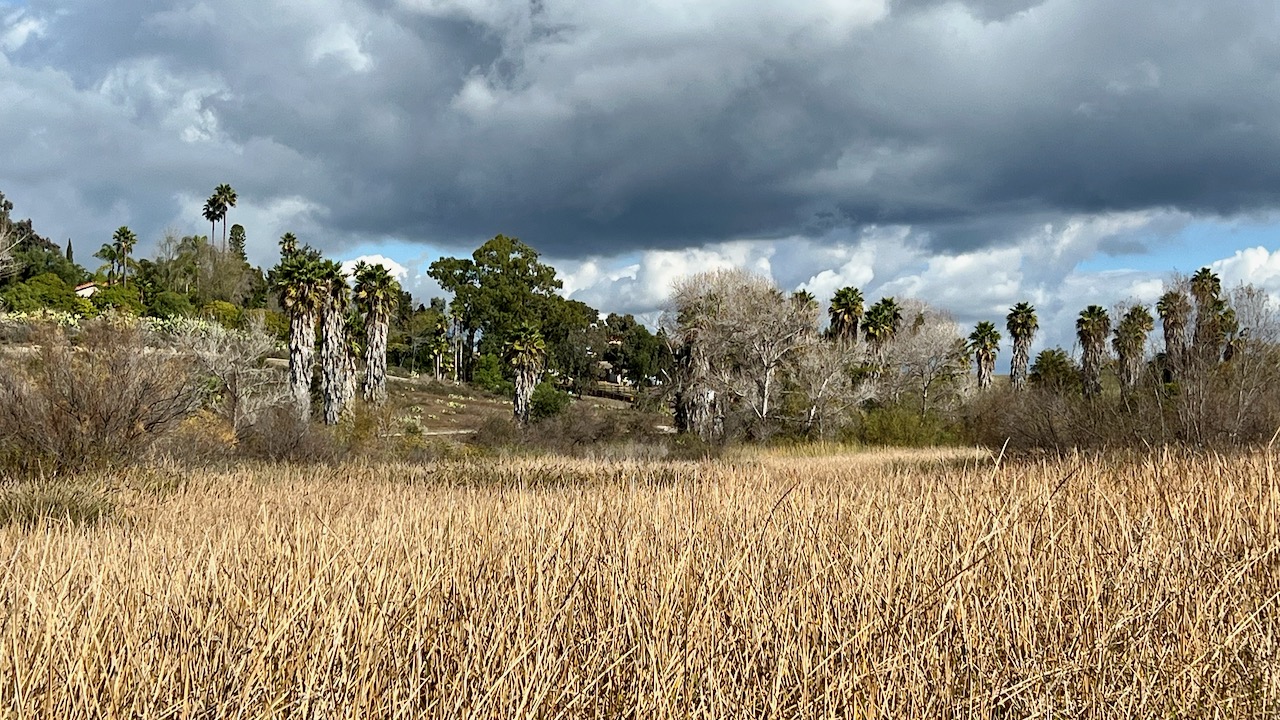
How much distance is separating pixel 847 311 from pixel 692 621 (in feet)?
147

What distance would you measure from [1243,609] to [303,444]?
21656mm

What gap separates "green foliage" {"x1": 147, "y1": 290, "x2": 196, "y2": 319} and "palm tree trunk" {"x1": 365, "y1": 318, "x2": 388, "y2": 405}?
1996cm

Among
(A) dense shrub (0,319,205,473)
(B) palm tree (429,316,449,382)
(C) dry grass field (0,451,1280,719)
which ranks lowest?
(C) dry grass field (0,451,1280,719)

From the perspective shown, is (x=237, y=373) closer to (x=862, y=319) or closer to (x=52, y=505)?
(x=52, y=505)

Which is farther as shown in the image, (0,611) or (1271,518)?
(1271,518)

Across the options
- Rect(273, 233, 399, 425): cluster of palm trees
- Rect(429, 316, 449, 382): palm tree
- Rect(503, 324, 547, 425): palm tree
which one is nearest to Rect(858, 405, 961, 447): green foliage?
Rect(503, 324, 547, 425): palm tree

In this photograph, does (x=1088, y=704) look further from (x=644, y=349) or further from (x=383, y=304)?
(x=644, y=349)

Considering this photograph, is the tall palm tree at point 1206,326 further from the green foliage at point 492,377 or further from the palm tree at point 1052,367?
the green foliage at point 492,377

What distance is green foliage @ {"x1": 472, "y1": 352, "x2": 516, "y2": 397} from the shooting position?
62875mm

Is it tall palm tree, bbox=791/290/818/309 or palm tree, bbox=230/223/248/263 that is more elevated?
palm tree, bbox=230/223/248/263

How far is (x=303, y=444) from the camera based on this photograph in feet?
75.3

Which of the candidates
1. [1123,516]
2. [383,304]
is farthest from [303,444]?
[1123,516]

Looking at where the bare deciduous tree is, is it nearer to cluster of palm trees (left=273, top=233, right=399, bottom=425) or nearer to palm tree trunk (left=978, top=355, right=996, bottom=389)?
cluster of palm trees (left=273, top=233, right=399, bottom=425)

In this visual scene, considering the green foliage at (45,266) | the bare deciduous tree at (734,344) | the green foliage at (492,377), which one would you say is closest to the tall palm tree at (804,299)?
the bare deciduous tree at (734,344)
